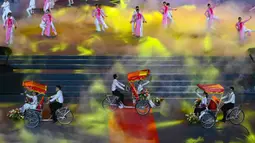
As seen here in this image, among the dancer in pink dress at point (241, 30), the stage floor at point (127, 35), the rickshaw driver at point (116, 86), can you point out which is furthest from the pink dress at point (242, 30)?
the rickshaw driver at point (116, 86)

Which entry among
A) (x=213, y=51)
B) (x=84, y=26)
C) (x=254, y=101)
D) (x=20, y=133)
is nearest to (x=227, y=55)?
(x=213, y=51)

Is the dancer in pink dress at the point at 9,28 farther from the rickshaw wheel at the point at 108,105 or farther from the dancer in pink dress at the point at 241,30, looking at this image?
the dancer in pink dress at the point at 241,30

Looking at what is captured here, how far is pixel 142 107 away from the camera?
42.6 ft

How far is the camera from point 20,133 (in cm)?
1171

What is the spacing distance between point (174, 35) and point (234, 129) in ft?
25.6

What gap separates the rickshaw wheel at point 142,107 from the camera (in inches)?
508

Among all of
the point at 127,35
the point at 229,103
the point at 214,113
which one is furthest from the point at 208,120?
the point at 127,35

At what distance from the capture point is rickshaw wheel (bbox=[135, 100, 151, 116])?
42.3ft

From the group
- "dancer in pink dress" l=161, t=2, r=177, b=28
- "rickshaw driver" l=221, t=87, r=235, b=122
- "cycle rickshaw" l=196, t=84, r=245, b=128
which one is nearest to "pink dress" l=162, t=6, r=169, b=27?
"dancer in pink dress" l=161, t=2, r=177, b=28

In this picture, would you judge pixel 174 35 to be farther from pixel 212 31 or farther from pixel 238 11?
pixel 238 11

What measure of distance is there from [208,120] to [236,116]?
0.98m

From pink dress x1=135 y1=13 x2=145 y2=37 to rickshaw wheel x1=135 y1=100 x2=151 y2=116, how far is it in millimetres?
6309

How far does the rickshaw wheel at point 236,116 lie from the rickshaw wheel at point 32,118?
239 inches

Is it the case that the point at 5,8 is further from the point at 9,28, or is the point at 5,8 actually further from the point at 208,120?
the point at 208,120
